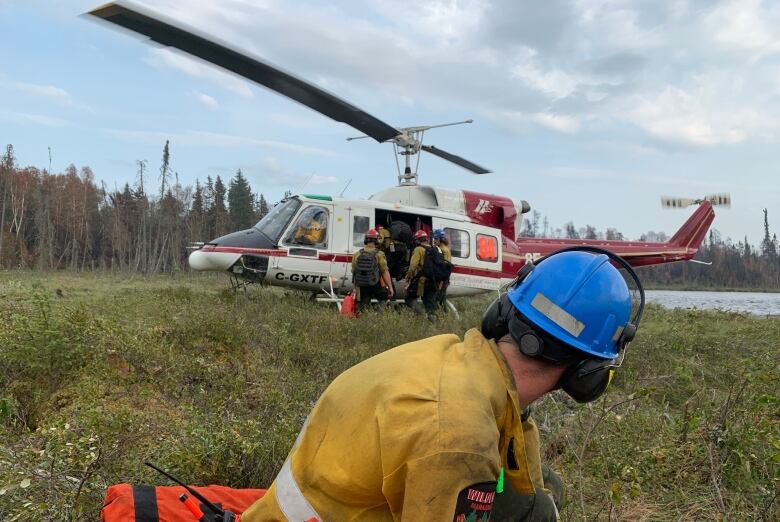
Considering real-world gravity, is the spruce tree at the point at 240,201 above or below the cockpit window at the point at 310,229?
above

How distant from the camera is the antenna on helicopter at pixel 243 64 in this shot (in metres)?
5.78

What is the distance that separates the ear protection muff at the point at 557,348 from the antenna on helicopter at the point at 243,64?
5.50 meters

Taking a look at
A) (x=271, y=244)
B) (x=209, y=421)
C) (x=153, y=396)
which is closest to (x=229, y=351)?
(x=153, y=396)

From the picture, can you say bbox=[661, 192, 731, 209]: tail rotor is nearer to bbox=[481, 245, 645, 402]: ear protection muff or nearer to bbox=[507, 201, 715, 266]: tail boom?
bbox=[507, 201, 715, 266]: tail boom

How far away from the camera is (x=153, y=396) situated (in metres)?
4.68

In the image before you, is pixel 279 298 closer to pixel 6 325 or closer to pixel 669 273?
pixel 6 325

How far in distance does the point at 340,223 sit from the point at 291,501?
9410mm

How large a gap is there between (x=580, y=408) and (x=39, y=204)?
201ft

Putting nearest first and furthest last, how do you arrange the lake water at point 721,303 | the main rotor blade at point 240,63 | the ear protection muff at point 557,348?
1. the ear protection muff at point 557,348
2. the main rotor blade at point 240,63
3. the lake water at point 721,303

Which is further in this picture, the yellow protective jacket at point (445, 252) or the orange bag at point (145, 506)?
the yellow protective jacket at point (445, 252)

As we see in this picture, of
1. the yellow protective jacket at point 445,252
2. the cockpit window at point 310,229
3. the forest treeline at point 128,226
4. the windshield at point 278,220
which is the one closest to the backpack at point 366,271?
the cockpit window at point 310,229

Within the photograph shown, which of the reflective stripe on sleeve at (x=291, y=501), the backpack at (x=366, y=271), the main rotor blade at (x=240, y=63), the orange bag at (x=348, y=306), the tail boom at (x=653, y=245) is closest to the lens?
the reflective stripe on sleeve at (x=291, y=501)

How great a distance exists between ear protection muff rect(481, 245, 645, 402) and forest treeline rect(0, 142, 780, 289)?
2027 inches

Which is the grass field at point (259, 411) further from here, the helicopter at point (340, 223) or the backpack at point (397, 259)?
the backpack at point (397, 259)
